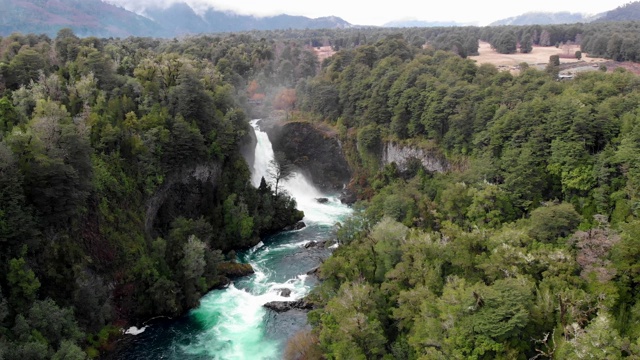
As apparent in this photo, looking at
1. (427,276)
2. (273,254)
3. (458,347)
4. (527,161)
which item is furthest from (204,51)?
(458,347)

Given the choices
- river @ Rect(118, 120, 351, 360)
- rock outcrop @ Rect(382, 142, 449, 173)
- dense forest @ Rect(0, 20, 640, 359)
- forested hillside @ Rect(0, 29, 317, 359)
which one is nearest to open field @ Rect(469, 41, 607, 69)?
dense forest @ Rect(0, 20, 640, 359)

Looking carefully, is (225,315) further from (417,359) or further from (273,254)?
(417,359)

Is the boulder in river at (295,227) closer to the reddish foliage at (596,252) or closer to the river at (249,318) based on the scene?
the river at (249,318)

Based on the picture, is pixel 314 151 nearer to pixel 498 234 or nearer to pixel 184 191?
pixel 184 191

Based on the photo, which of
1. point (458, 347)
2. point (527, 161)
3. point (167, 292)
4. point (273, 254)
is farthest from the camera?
point (273, 254)

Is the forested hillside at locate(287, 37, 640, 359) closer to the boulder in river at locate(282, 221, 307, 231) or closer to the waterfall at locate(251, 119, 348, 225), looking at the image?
the waterfall at locate(251, 119, 348, 225)

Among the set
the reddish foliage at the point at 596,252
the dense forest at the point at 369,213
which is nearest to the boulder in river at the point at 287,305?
the dense forest at the point at 369,213

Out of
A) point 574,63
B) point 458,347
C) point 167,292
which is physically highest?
point 574,63

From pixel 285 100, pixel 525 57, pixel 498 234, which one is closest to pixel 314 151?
pixel 285 100
